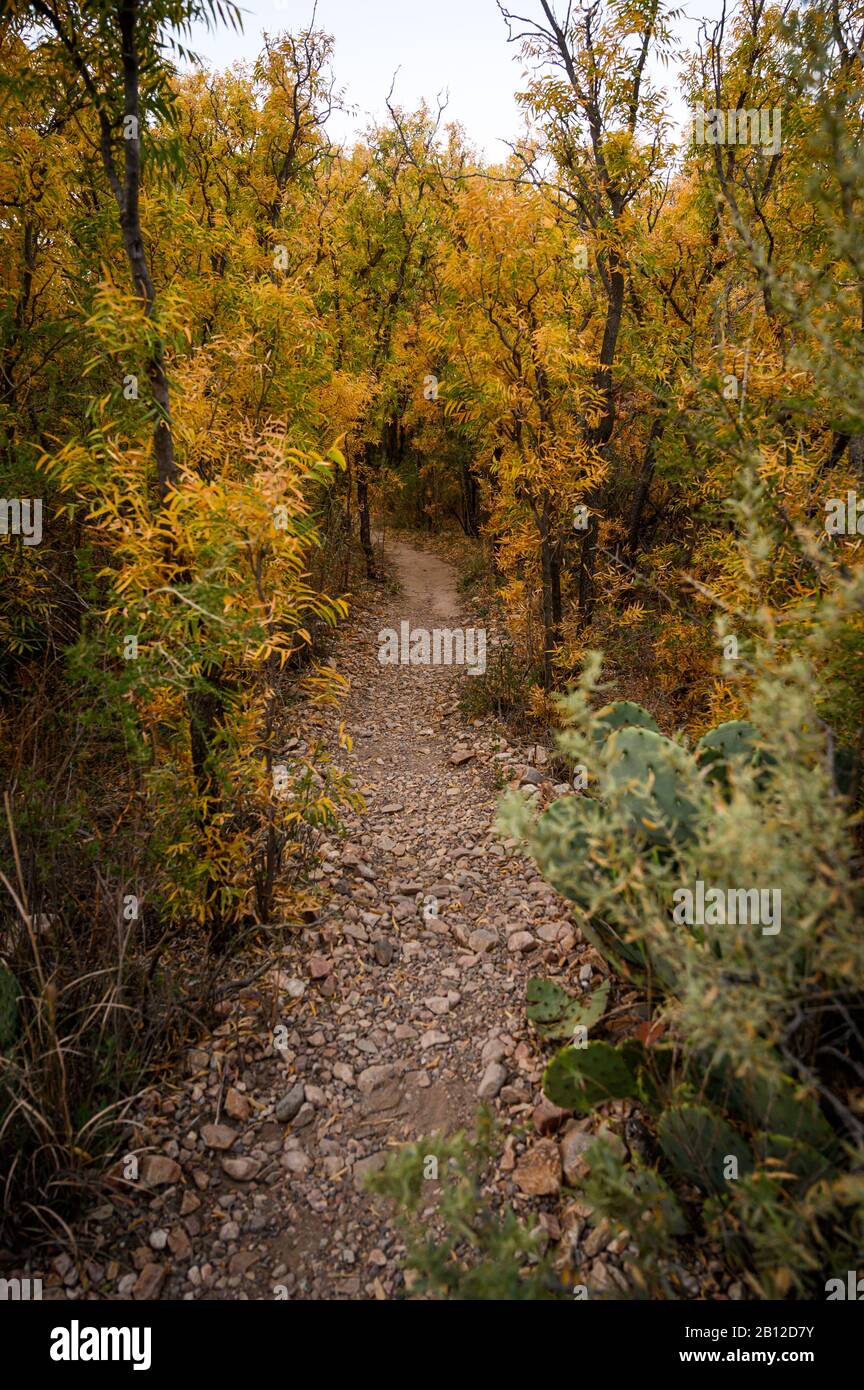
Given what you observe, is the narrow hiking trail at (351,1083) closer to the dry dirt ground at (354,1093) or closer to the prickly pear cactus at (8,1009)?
the dry dirt ground at (354,1093)

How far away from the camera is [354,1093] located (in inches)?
111

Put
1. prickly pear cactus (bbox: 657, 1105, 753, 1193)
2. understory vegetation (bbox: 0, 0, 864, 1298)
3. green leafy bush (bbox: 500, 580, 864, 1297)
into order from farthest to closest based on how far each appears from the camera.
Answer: prickly pear cactus (bbox: 657, 1105, 753, 1193) < understory vegetation (bbox: 0, 0, 864, 1298) < green leafy bush (bbox: 500, 580, 864, 1297)

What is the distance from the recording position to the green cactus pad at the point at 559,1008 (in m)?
2.70

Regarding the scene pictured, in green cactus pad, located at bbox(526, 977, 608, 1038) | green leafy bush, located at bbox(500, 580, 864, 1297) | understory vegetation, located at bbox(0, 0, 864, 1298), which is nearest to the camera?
green leafy bush, located at bbox(500, 580, 864, 1297)

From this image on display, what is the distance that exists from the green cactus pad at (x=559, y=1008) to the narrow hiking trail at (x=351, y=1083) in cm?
15

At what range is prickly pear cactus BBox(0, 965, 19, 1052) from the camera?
95.0 inches

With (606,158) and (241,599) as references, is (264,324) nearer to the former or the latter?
(606,158)

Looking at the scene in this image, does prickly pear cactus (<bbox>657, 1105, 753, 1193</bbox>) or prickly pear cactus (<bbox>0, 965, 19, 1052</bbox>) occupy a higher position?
prickly pear cactus (<bbox>0, 965, 19, 1052</bbox>)

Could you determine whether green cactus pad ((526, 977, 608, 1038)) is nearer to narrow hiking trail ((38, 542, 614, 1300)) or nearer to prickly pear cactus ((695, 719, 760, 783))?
narrow hiking trail ((38, 542, 614, 1300))

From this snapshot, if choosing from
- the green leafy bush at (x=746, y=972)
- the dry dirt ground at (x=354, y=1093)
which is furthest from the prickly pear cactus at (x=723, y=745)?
the dry dirt ground at (x=354, y=1093)

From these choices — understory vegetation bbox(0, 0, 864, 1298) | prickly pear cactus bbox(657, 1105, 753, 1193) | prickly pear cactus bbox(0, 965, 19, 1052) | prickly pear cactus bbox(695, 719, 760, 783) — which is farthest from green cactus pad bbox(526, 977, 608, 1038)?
prickly pear cactus bbox(0, 965, 19, 1052)

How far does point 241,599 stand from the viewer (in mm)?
2652
